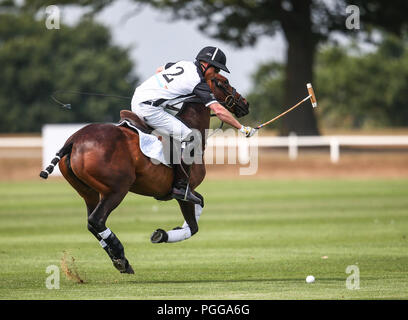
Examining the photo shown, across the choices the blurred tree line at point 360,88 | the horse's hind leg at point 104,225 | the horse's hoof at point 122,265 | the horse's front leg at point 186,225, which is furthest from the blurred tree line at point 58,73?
the horse's hind leg at point 104,225

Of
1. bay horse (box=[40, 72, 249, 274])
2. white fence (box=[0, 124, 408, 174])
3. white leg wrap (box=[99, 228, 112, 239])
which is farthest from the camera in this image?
white fence (box=[0, 124, 408, 174])

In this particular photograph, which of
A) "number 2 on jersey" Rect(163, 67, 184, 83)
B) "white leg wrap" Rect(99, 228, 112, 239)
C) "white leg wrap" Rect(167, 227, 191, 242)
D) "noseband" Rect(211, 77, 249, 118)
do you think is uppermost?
"number 2 on jersey" Rect(163, 67, 184, 83)

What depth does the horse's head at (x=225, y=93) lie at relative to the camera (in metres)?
11.9

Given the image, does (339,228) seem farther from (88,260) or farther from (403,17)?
(403,17)

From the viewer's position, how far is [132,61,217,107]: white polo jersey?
11.4 m

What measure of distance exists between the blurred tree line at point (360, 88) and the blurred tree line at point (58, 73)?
1064 centimetres

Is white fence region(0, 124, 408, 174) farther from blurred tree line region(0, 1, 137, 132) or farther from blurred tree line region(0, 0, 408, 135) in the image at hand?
blurred tree line region(0, 1, 137, 132)

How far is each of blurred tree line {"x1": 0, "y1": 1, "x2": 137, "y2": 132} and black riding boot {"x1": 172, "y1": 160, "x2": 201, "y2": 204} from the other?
49.2 m

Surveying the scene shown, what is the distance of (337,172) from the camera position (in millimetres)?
36406

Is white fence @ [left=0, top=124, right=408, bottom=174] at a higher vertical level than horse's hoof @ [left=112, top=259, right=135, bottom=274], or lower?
higher

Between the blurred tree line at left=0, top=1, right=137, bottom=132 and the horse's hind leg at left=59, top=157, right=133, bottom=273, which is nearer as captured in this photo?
the horse's hind leg at left=59, top=157, right=133, bottom=273

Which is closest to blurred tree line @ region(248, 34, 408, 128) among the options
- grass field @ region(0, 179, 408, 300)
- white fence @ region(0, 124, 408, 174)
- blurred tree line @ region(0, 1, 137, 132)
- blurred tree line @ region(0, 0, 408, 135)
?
blurred tree line @ region(0, 0, 408, 135)

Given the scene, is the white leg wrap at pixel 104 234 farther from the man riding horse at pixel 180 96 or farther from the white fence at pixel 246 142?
the white fence at pixel 246 142

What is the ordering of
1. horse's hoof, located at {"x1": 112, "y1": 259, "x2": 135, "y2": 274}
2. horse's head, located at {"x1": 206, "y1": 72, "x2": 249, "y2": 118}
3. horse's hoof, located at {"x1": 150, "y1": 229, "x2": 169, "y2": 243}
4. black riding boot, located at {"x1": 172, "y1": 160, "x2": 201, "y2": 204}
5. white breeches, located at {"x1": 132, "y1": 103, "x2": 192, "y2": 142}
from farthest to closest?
horse's head, located at {"x1": 206, "y1": 72, "x2": 249, "y2": 118} → black riding boot, located at {"x1": 172, "y1": 160, "x2": 201, "y2": 204} → white breeches, located at {"x1": 132, "y1": 103, "x2": 192, "y2": 142} → horse's hoof, located at {"x1": 150, "y1": 229, "x2": 169, "y2": 243} → horse's hoof, located at {"x1": 112, "y1": 259, "x2": 135, "y2": 274}
